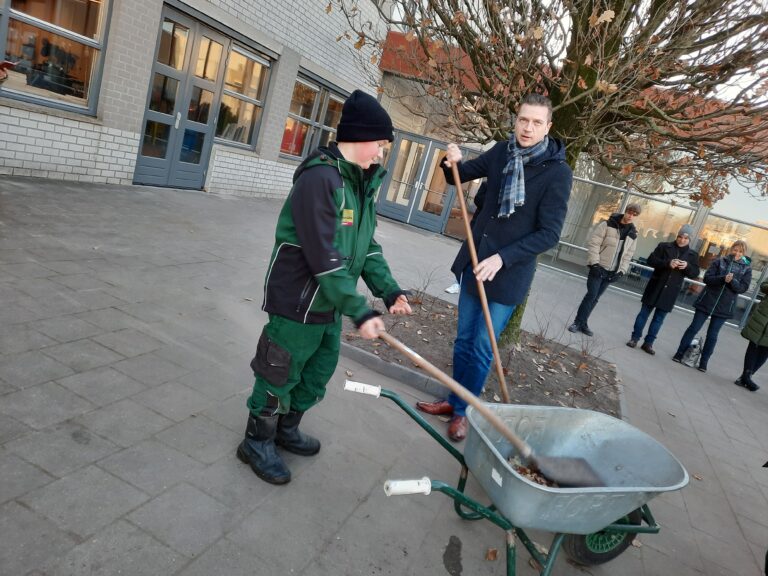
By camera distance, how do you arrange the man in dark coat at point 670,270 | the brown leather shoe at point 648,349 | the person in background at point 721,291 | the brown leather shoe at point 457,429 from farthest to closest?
the brown leather shoe at point 648,349 < the man in dark coat at point 670,270 < the person in background at point 721,291 < the brown leather shoe at point 457,429

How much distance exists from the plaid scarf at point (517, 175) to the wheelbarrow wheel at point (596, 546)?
6.33 feet

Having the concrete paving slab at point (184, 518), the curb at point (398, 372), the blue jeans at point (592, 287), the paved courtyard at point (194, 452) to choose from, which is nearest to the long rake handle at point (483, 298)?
the paved courtyard at point (194, 452)

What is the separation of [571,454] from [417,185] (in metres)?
13.7

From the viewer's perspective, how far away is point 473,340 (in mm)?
3727

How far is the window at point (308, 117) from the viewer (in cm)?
1339

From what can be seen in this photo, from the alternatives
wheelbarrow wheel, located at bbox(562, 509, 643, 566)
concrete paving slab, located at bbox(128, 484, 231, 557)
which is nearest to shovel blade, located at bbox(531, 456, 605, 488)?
wheelbarrow wheel, located at bbox(562, 509, 643, 566)

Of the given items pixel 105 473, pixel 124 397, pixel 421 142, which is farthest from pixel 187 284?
pixel 421 142

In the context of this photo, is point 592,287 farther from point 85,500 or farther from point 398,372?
point 85,500

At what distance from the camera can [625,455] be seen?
272 centimetres

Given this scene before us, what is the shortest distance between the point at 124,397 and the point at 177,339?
3.27 feet

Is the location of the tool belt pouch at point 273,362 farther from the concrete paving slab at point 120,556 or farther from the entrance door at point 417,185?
the entrance door at point 417,185

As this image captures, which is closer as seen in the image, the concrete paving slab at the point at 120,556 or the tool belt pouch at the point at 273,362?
the concrete paving slab at the point at 120,556

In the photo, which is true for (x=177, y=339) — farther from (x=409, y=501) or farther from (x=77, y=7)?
(x=77, y=7)

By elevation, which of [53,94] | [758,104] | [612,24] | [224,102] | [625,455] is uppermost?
[612,24]
